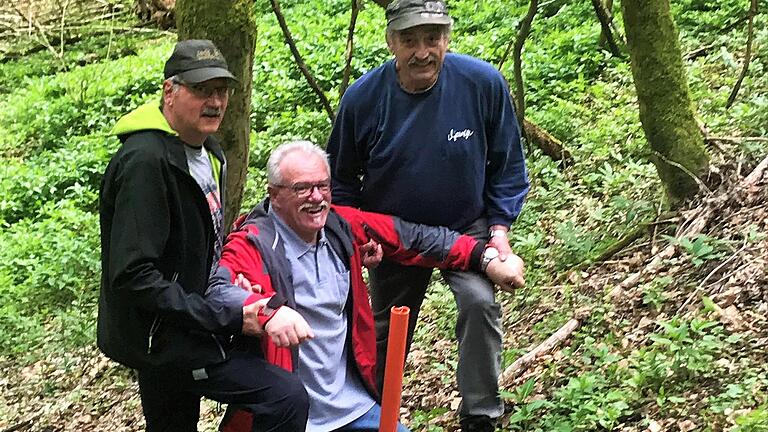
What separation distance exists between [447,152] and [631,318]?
6.54 ft

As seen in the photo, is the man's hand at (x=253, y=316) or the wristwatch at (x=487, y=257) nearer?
the man's hand at (x=253, y=316)

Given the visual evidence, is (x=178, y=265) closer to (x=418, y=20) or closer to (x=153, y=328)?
(x=153, y=328)

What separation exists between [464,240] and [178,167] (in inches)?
56.3

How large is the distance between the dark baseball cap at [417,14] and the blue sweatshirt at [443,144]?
0.90 feet

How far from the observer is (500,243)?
12.7 ft

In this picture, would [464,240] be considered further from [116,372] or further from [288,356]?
[116,372]

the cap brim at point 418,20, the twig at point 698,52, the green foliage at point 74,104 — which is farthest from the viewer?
the green foliage at point 74,104

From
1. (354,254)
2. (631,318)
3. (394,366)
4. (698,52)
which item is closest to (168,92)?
(354,254)

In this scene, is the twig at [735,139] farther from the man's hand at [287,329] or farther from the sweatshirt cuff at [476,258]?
the man's hand at [287,329]

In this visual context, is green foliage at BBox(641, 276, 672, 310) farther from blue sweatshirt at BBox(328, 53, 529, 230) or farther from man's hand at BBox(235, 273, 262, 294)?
man's hand at BBox(235, 273, 262, 294)

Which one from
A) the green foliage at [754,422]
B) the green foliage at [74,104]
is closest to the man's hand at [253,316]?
the green foliage at [754,422]

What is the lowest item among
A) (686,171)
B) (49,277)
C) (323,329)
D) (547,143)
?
(49,277)

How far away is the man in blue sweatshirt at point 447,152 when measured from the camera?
12.3 feet

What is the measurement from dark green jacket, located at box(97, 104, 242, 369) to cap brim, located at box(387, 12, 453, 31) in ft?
3.87
